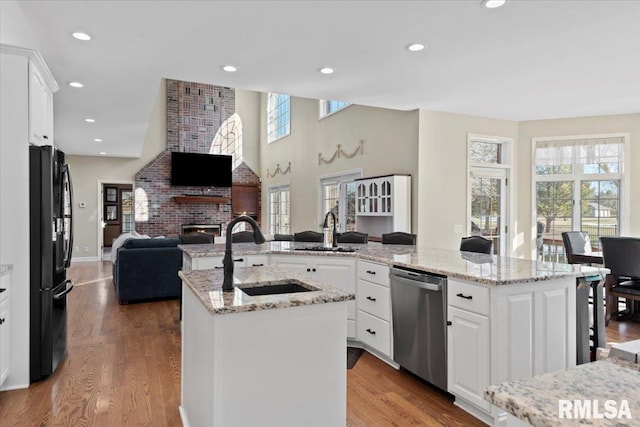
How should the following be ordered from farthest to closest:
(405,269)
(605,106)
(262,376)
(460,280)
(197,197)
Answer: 1. (197,197)
2. (605,106)
3. (405,269)
4. (460,280)
5. (262,376)

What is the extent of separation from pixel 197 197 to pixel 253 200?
1.58 meters

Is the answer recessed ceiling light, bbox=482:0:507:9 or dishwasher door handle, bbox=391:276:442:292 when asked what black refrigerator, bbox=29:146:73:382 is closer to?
dishwasher door handle, bbox=391:276:442:292

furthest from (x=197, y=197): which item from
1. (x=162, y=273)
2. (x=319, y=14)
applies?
(x=319, y=14)

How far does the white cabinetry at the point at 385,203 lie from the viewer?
18.2ft

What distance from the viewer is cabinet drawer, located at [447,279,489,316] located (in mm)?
2344

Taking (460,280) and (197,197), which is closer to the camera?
(460,280)

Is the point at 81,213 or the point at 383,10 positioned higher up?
the point at 383,10

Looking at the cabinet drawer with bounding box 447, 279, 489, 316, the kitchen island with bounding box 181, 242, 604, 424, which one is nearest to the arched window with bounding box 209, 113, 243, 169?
the kitchen island with bounding box 181, 242, 604, 424

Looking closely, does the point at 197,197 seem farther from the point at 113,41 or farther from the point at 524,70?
the point at 524,70

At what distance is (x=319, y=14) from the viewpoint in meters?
2.81

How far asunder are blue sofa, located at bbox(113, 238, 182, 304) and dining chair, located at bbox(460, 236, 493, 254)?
3716mm

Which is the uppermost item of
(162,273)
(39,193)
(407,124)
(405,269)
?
(407,124)

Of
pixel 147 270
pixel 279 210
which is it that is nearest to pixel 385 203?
pixel 147 270

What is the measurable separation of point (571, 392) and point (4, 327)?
128 inches
